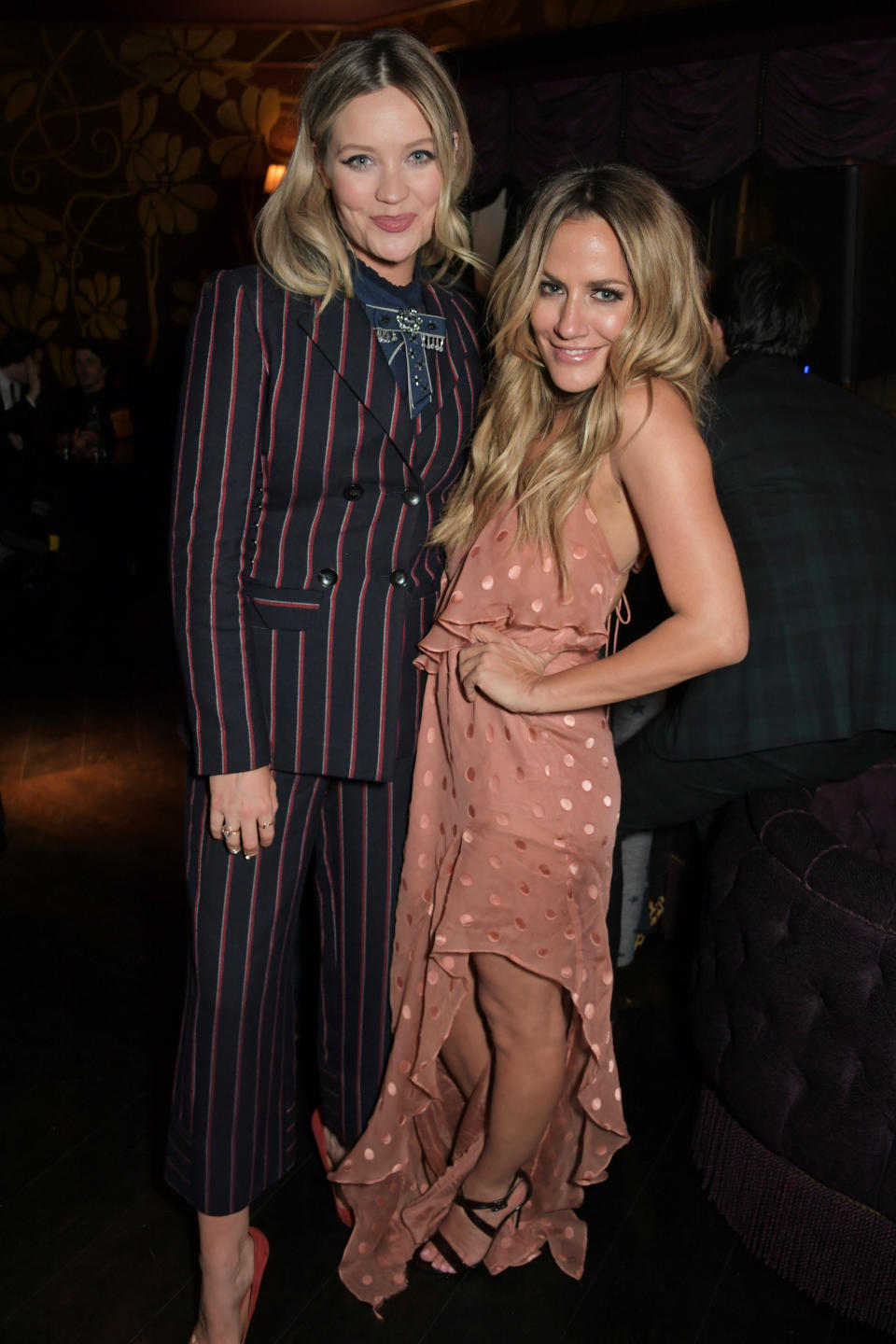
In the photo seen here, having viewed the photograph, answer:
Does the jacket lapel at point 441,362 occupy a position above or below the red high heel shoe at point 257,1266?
above

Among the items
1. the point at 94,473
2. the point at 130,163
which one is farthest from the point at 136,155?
the point at 94,473

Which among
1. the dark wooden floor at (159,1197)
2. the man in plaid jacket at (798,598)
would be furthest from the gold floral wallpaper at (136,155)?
the man in plaid jacket at (798,598)

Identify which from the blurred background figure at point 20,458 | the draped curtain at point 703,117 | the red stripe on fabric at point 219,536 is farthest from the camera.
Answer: the blurred background figure at point 20,458

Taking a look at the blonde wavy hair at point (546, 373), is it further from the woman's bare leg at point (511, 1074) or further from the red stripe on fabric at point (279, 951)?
the woman's bare leg at point (511, 1074)

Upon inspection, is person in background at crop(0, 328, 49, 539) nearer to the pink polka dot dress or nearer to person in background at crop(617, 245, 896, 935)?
person in background at crop(617, 245, 896, 935)

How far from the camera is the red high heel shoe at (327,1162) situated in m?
2.13

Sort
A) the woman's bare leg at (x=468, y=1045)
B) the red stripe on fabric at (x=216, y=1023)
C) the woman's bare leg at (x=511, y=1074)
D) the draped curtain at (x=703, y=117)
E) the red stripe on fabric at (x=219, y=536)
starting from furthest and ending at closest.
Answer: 1. the draped curtain at (x=703, y=117)
2. the woman's bare leg at (x=468, y=1045)
3. the woman's bare leg at (x=511, y=1074)
4. the red stripe on fabric at (x=216, y=1023)
5. the red stripe on fabric at (x=219, y=536)

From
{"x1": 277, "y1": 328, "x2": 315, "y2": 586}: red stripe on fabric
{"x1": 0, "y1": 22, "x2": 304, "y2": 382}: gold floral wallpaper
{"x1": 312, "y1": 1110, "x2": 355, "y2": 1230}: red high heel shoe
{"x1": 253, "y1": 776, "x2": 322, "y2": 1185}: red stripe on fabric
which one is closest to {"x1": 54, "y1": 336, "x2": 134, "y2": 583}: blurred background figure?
{"x1": 0, "y1": 22, "x2": 304, "y2": 382}: gold floral wallpaper

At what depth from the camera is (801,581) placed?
225cm

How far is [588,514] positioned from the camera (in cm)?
170

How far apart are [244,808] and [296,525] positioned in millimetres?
439

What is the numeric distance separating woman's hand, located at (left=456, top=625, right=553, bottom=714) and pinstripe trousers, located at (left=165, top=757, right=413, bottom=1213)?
22 centimetres

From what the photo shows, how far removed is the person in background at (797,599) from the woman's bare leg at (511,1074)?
2.40ft

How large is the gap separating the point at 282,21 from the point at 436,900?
788 centimetres
